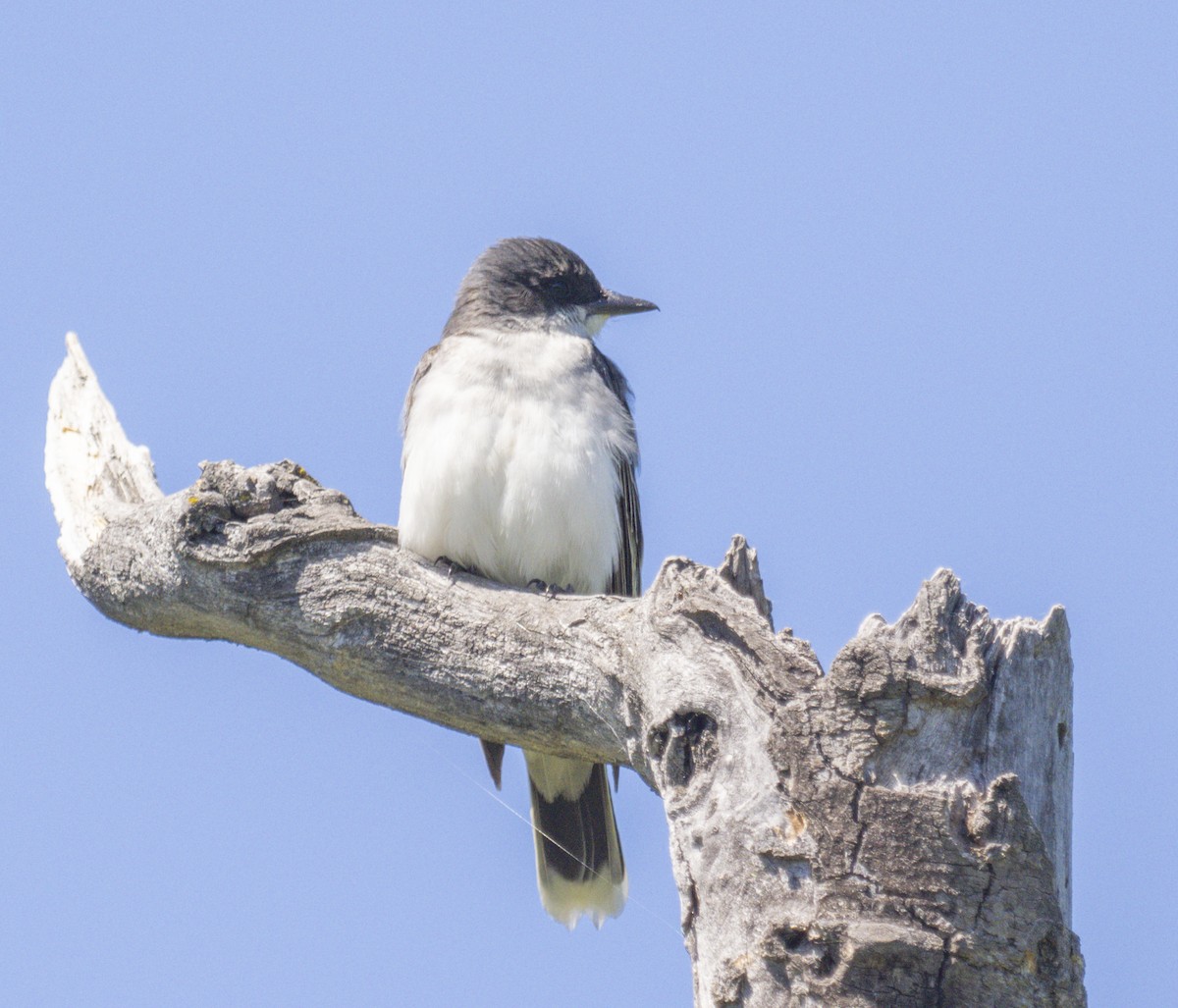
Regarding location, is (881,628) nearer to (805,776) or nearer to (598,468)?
(805,776)

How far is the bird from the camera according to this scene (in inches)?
277

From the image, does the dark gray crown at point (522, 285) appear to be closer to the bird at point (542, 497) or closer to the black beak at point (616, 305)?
the black beak at point (616, 305)

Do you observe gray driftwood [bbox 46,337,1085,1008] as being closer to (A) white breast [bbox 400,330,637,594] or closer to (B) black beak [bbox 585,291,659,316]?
(A) white breast [bbox 400,330,637,594]

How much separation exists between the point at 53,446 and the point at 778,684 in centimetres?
442

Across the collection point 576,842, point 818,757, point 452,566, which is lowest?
point 576,842

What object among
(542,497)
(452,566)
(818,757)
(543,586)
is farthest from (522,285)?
(818,757)

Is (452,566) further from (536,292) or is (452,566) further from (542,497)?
(536,292)

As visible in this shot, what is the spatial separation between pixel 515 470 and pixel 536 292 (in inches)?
62.6

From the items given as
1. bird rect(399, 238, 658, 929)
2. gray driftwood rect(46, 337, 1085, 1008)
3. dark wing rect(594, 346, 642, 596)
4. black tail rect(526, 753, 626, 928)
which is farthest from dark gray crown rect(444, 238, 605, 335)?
gray driftwood rect(46, 337, 1085, 1008)

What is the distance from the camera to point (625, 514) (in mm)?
7715

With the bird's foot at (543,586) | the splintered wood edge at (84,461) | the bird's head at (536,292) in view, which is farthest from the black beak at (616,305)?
the splintered wood edge at (84,461)

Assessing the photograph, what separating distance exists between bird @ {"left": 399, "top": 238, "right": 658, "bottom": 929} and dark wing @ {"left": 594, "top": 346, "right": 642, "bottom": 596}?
A: 0.04 feet

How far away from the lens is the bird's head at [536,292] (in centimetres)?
825

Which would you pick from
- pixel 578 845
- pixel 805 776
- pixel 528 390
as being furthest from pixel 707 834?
pixel 528 390
